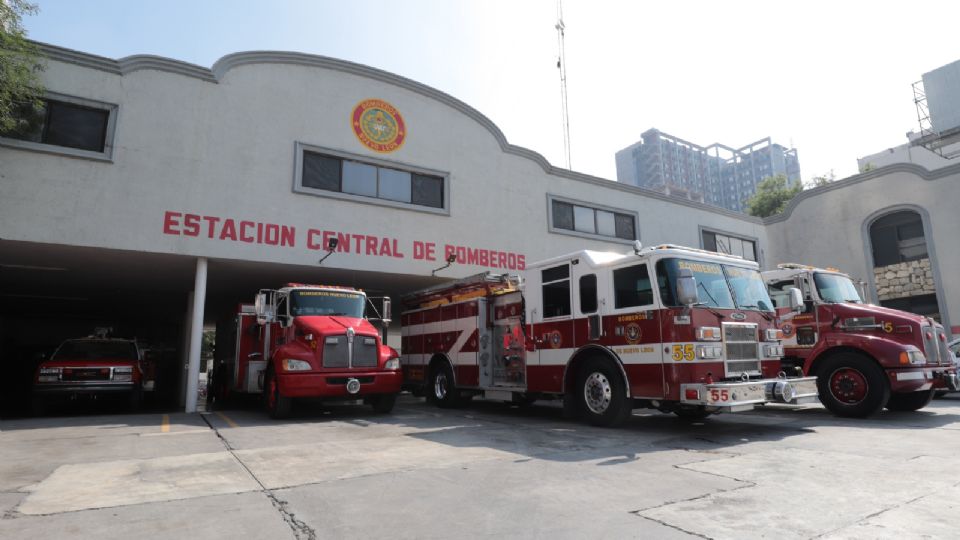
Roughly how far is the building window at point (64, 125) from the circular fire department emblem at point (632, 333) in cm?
1161

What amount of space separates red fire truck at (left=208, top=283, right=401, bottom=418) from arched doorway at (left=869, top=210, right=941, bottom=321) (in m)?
22.3

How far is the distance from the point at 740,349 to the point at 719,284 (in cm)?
105

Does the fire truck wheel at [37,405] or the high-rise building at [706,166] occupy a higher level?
the high-rise building at [706,166]

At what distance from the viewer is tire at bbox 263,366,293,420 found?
406 inches

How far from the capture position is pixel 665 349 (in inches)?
308

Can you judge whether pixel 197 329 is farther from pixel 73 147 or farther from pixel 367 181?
pixel 367 181

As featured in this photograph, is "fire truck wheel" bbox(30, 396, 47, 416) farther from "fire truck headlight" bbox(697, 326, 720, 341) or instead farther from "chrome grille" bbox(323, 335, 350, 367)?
"fire truck headlight" bbox(697, 326, 720, 341)

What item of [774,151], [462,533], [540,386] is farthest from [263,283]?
[774,151]

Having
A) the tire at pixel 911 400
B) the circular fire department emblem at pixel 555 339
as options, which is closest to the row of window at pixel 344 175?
the circular fire department emblem at pixel 555 339

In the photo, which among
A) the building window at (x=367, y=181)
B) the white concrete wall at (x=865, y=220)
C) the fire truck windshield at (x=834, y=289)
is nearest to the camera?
the fire truck windshield at (x=834, y=289)

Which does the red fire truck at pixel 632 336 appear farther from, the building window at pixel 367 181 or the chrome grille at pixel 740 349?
the building window at pixel 367 181

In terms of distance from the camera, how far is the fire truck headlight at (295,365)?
10131mm

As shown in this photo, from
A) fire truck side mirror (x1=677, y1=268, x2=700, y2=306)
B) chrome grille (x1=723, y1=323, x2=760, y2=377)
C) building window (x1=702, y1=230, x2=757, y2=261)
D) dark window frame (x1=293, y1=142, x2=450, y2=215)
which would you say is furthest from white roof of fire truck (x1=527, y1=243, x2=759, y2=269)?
building window (x1=702, y1=230, x2=757, y2=261)

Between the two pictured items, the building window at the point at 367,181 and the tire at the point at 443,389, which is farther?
the building window at the point at 367,181
